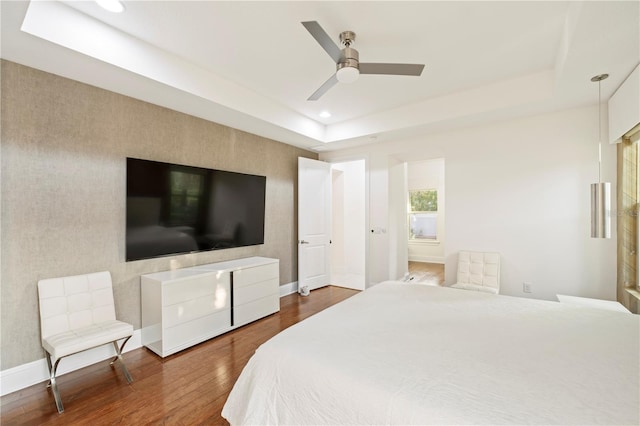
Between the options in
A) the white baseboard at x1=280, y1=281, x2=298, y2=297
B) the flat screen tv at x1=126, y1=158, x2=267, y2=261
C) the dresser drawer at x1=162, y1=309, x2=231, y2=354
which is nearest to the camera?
the dresser drawer at x1=162, y1=309, x2=231, y2=354

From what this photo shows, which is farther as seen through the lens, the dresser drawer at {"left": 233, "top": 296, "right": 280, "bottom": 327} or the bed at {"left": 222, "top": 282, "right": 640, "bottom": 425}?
the dresser drawer at {"left": 233, "top": 296, "right": 280, "bottom": 327}

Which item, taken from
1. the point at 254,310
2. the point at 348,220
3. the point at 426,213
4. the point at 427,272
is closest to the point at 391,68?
the point at 254,310

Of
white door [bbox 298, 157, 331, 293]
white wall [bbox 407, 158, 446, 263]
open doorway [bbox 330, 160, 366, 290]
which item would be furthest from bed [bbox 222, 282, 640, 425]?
white wall [bbox 407, 158, 446, 263]

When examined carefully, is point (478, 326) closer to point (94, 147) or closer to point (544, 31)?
point (544, 31)

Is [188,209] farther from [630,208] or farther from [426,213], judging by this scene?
[426,213]

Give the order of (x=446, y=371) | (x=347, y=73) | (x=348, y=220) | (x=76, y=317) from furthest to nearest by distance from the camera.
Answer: (x=348, y=220) < (x=76, y=317) < (x=347, y=73) < (x=446, y=371)

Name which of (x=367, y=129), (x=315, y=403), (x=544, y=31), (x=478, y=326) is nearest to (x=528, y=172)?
(x=544, y=31)

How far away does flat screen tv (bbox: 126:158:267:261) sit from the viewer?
9.25 ft

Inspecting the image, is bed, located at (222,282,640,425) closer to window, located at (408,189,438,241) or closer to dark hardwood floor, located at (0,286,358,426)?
dark hardwood floor, located at (0,286,358,426)

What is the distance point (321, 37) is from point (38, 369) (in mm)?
3367

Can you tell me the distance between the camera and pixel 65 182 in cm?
242

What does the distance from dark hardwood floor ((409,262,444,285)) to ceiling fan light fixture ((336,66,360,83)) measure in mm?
4336

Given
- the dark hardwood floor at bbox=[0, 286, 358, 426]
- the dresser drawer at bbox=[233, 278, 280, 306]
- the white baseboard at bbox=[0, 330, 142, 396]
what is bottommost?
the dark hardwood floor at bbox=[0, 286, 358, 426]

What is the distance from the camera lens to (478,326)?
5.78ft
